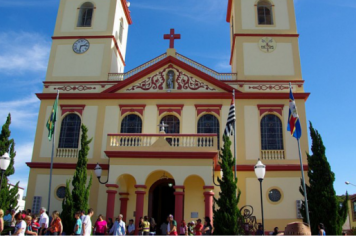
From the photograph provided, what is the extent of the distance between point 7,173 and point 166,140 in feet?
29.4

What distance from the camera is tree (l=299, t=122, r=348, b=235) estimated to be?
55.5ft

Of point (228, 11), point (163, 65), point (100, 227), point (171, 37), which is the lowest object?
point (100, 227)

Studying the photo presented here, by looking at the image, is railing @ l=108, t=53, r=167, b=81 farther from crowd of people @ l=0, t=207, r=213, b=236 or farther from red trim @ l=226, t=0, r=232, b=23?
crowd of people @ l=0, t=207, r=213, b=236

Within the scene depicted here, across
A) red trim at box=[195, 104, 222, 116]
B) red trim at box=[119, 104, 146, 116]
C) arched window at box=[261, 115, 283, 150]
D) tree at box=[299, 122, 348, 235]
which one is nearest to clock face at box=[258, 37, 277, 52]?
arched window at box=[261, 115, 283, 150]

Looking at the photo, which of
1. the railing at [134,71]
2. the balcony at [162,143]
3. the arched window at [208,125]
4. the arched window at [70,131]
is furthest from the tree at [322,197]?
the arched window at [70,131]

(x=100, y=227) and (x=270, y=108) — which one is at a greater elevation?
(x=270, y=108)

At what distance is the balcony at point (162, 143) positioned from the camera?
19016 millimetres

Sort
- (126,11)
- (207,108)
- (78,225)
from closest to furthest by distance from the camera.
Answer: (78,225), (207,108), (126,11)

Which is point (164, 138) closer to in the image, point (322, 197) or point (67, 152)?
point (67, 152)

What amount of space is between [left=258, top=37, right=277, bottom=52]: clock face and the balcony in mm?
8346

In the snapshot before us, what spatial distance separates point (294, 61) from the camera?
2388 cm

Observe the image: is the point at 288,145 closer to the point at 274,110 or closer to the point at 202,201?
the point at 274,110

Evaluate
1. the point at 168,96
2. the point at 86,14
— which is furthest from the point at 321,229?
the point at 86,14

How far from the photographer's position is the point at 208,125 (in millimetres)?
22469
